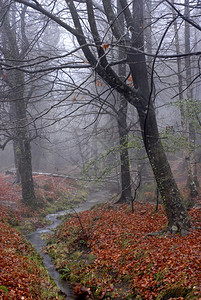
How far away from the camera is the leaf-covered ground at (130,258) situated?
509 centimetres

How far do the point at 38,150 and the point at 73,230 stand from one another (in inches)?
766

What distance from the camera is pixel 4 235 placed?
8.52m

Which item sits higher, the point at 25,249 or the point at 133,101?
the point at 133,101

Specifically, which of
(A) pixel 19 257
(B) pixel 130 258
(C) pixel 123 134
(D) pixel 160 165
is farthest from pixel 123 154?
(A) pixel 19 257

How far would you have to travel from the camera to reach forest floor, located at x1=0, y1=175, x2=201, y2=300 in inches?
199

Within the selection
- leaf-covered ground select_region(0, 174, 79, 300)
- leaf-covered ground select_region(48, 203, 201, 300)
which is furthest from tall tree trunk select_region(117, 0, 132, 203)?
leaf-covered ground select_region(0, 174, 79, 300)

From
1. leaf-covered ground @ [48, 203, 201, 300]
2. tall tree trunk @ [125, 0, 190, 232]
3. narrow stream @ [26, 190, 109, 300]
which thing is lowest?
narrow stream @ [26, 190, 109, 300]

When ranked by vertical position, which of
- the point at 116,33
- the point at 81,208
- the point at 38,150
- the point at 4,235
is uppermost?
the point at 116,33

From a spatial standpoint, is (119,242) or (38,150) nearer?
(119,242)

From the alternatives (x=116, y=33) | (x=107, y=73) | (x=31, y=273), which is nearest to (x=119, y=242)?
(x=31, y=273)

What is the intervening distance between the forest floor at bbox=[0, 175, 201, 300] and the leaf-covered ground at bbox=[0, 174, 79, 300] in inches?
0.8

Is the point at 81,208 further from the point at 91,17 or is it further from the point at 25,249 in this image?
the point at 91,17

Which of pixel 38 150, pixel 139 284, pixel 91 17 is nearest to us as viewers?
pixel 139 284

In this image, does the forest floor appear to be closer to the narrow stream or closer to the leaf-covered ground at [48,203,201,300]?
the leaf-covered ground at [48,203,201,300]
